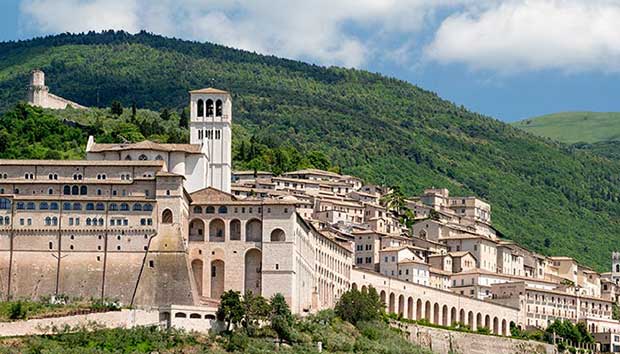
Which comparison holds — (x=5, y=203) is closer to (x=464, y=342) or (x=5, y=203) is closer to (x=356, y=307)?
(x=356, y=307)

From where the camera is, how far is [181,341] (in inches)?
3024

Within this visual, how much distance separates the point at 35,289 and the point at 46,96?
201 feet

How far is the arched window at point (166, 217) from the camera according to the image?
81.6m

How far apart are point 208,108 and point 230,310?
24733mm

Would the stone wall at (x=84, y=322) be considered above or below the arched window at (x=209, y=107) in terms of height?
below

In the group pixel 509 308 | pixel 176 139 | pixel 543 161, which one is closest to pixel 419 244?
pixel 509 308

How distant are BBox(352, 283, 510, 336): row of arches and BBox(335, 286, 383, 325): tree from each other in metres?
4.87

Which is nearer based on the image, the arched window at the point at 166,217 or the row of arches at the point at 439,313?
the arched window at the point at 166,217

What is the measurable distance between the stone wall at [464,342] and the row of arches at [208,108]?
19.0 meters

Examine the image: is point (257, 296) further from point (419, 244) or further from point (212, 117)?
point (419, 244)

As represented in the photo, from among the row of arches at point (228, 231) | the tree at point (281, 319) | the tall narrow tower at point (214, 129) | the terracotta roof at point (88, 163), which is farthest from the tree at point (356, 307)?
the terracotta roof at point (88, 163)

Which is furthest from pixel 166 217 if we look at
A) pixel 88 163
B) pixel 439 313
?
Answer: pixel 439 313

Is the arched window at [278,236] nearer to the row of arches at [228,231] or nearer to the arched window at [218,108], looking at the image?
the row of arches at [228,231]

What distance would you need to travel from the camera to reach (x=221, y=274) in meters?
83.4
